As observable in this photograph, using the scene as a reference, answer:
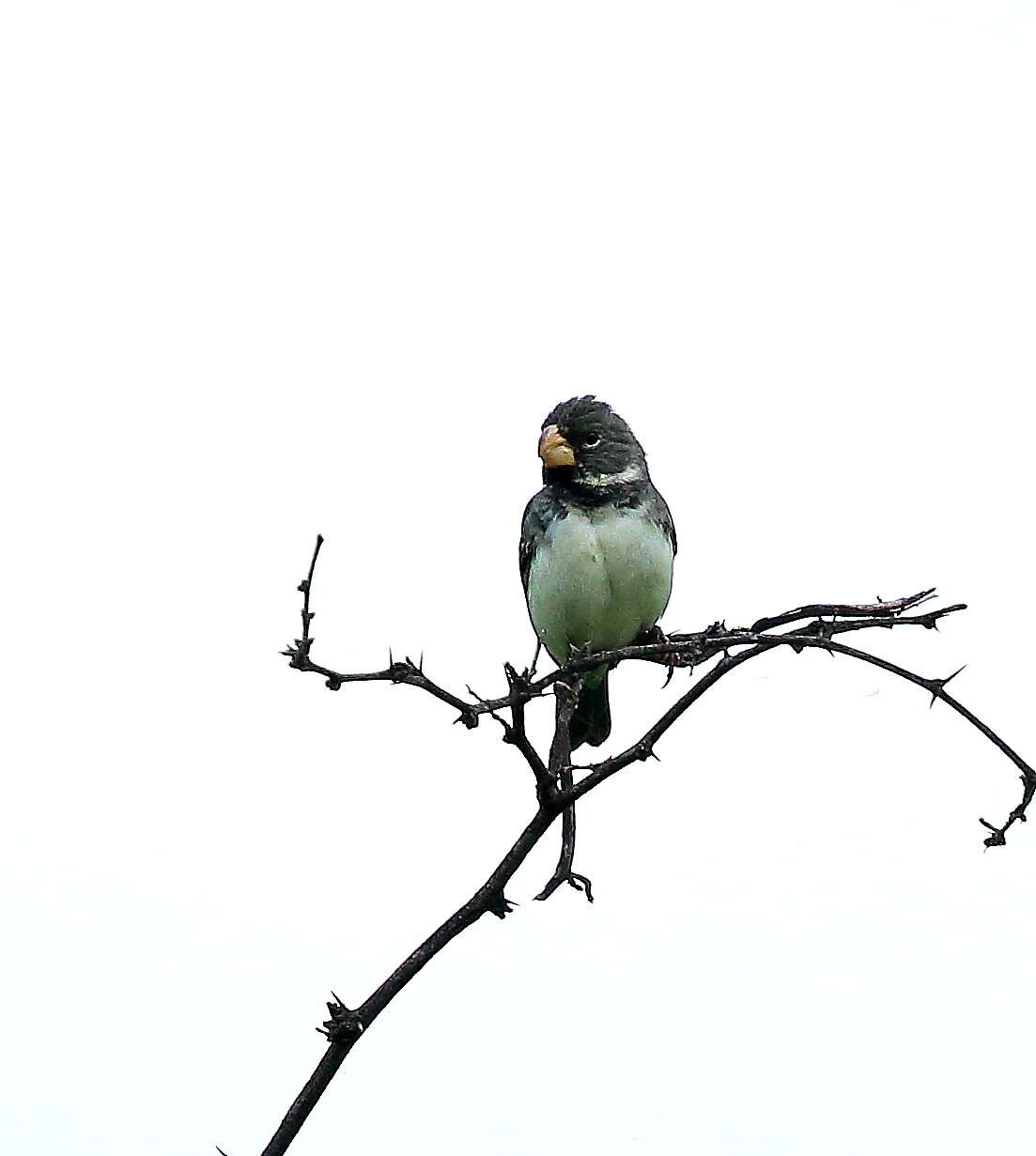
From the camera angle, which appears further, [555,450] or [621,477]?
[621,477]

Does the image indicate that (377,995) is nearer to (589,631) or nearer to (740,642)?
(740,642)

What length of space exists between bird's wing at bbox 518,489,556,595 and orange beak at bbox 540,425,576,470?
21 centimetres

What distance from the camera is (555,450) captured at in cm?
840

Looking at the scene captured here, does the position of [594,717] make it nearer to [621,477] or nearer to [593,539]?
[593,539]

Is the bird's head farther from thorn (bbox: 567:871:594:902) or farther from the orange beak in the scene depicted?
thorn (bbox: 567:871:594:902)

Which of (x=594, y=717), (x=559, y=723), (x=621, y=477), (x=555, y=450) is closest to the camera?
(x=559, y=723)

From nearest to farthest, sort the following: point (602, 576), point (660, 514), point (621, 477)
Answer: point (602, 576) < point (621, 477) < point (660, 514)

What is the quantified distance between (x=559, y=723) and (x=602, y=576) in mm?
3174

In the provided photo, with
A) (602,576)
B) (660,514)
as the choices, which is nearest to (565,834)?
(602,576)

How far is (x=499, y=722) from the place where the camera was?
445cm

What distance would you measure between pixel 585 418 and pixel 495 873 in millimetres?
4524

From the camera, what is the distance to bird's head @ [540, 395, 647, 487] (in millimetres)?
8438

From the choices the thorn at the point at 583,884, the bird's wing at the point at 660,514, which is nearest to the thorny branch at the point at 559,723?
the thorn at the point at 583,884

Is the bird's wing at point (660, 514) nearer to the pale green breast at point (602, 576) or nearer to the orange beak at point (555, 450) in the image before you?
the pale green breast at point (602, 576)
